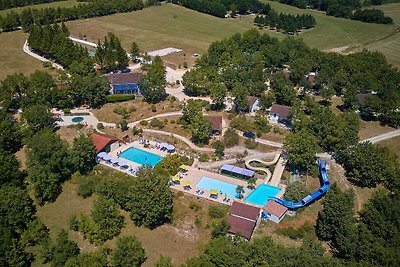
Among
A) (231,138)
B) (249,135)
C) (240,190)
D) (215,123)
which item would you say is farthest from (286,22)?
(240,190)

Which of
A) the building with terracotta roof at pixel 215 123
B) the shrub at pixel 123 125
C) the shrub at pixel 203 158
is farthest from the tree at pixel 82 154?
the building with terracotta roof at pixel 215 123

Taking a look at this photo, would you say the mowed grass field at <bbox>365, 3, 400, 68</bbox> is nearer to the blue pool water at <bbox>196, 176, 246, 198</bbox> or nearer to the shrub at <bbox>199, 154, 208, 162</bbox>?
the shrub at <bbox>199, 154, 208, 162</bbox>

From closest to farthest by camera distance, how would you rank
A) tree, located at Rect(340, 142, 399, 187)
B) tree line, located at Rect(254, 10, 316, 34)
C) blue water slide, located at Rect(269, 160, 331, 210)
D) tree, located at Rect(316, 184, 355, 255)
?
tree, located at Rect(316, 184, 355, 255) → blue water slide, located at Rect(269, 160, 331, 210) → tree, located at Rect(340, 142, 399, 187) → tree line, located at Rect(254, 10, 316, 34)

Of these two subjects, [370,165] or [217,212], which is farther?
[370,165]

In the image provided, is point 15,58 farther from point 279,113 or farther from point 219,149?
point 279,113

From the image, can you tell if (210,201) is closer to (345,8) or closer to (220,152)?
(220,152)

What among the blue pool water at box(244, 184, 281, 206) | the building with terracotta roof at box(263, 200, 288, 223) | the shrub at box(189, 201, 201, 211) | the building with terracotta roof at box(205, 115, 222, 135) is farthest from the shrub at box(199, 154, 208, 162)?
the building with terracotta roof at box(263, 200, 288, 223)
